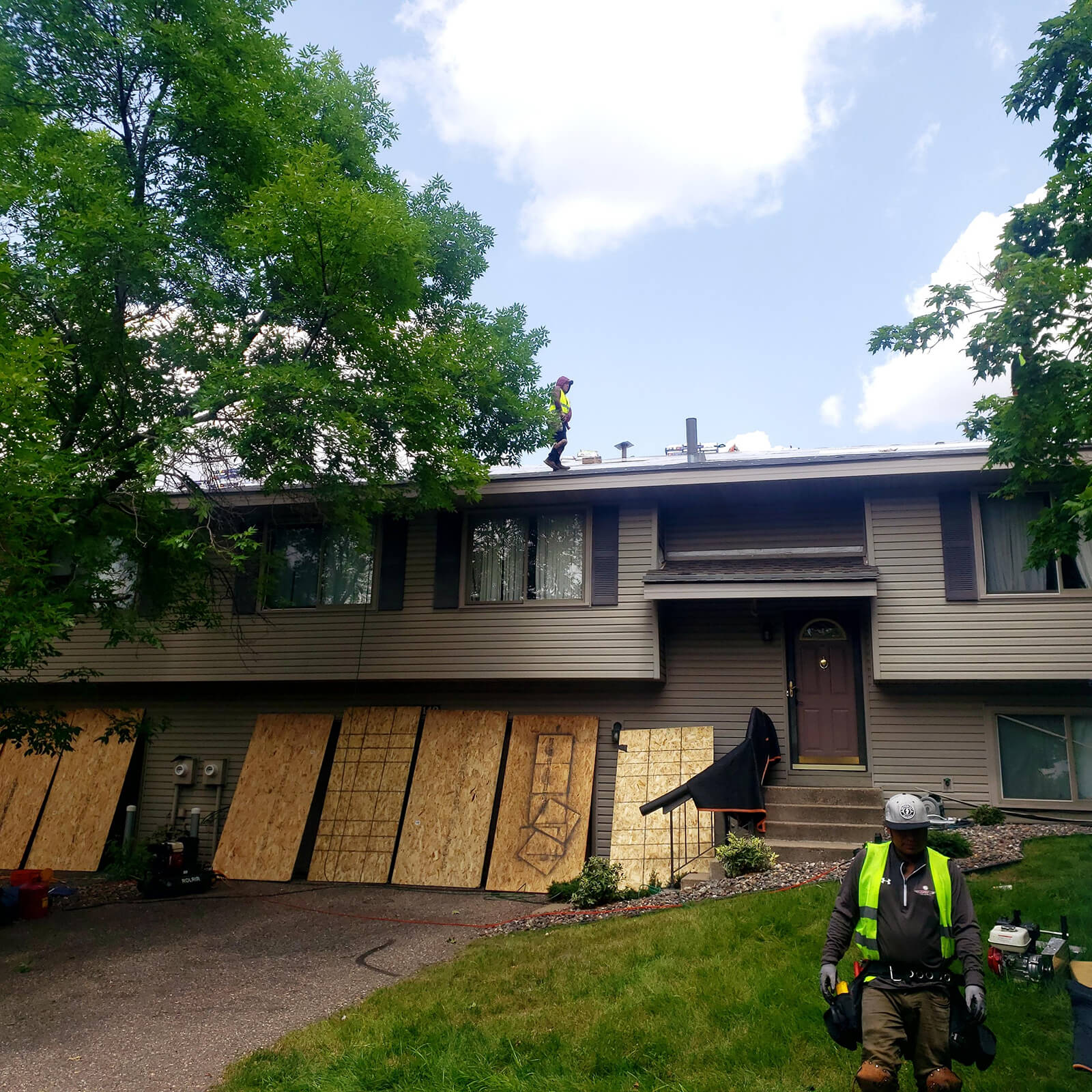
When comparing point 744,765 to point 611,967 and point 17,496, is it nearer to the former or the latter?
→ point 611,967

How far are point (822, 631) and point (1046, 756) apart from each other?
10.4ft

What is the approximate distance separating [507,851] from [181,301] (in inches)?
314

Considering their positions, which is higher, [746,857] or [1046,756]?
[1046,756]

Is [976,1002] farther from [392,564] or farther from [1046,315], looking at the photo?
[392,564]

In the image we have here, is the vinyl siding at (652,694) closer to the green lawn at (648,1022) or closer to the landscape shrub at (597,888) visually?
the landscape shrub at (597,888)

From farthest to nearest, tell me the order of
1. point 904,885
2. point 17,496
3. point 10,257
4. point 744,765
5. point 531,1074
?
point 744,765
point 10,257
point 17,496
point 531,1074
point 904,885

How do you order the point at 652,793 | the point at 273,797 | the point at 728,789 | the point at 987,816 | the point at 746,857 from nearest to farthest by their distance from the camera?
Answer: the point at 746,857, the point at 728,789, the point at 987,816, the point at 652,793, the point at 273,797

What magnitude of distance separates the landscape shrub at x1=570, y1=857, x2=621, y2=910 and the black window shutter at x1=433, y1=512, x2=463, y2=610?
15.0ft

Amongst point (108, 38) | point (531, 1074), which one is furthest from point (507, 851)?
point (108, 38)

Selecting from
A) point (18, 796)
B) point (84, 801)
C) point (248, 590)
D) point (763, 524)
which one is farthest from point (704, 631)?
point (18, 796)

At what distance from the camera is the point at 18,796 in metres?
14.5

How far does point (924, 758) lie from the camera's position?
11711mm

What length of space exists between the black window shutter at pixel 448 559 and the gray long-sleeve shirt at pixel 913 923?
9.63 meters

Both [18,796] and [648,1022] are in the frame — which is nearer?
[648,1022]
